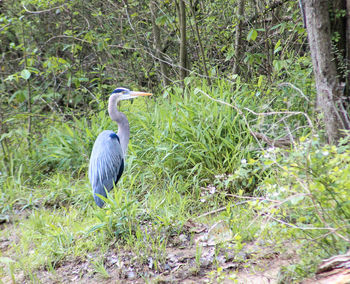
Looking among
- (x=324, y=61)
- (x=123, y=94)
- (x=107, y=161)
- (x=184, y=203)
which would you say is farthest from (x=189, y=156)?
(x=324, y=61)

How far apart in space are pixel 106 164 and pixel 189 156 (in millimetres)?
907

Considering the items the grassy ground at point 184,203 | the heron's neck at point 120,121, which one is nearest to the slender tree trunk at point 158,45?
the grassy ground at point 184,203

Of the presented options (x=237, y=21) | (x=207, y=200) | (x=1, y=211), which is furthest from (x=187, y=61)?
(x=1, y=211)

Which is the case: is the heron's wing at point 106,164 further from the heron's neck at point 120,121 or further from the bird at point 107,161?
the heron's neck at point 120,121

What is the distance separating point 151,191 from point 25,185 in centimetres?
202

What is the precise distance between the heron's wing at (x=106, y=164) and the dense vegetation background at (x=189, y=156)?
23 cm

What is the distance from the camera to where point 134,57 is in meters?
6.51

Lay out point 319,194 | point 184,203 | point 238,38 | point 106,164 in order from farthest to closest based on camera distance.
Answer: point 238,38 < point 106,164 < point 184,203 < point 319,194

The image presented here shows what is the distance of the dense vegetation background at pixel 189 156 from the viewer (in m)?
2.31

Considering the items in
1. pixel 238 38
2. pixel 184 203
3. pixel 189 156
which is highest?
pixel 238 38

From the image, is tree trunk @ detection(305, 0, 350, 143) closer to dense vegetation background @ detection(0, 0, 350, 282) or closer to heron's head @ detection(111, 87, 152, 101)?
dense vegetation background @ detection(0, 0, 350, 282)

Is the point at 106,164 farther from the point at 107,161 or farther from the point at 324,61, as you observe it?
the point at 324,61

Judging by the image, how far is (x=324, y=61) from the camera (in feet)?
10.8

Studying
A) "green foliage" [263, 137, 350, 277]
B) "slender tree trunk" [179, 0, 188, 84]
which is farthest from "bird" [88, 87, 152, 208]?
"green foliage" [263, 137, 350, 277]
